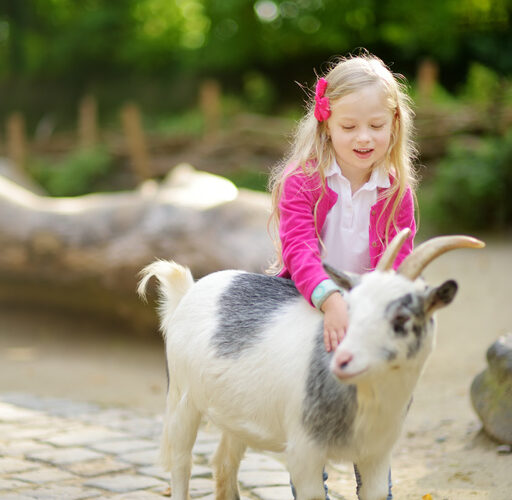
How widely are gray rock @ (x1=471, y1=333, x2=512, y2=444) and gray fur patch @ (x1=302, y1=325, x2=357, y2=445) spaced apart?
1.92m

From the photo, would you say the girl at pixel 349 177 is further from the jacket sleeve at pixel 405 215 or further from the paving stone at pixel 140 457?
the paving stone at pixel 140 457

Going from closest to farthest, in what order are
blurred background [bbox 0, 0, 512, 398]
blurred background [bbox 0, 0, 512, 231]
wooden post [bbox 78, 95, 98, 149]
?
1. blurred background [bbox 0, 0, 512, 398]
2. blurred background [bbox 0, 0, 512, 231]
3. wooden post [bbox 78, 95, 98, 149]

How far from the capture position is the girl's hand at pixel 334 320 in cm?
245

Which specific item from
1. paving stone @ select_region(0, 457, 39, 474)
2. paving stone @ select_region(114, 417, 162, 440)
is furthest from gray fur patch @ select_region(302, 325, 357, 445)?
paving stone @ select_region(114, 417, 162, 440)

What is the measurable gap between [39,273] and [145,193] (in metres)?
1.34

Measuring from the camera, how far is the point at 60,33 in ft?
86.9

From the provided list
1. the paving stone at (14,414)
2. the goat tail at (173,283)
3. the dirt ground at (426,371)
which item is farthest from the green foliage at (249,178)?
the goat tail at (173,283)

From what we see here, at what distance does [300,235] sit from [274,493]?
1.53m

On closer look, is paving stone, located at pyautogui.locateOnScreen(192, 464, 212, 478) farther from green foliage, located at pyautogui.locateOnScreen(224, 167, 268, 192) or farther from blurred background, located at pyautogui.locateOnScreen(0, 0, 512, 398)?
green foliage, located at pyautogui.locateOnScreen(224, 167, 268, 192)

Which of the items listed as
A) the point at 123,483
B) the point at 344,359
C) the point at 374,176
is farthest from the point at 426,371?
the point at 344,359

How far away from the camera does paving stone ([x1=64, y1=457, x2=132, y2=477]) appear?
3.92m

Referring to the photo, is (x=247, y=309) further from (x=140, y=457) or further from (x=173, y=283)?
(x=140, y=457)

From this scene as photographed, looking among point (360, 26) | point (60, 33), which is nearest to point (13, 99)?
point (60, 33)

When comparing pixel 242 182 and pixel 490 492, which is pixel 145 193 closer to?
pixel 490 492
